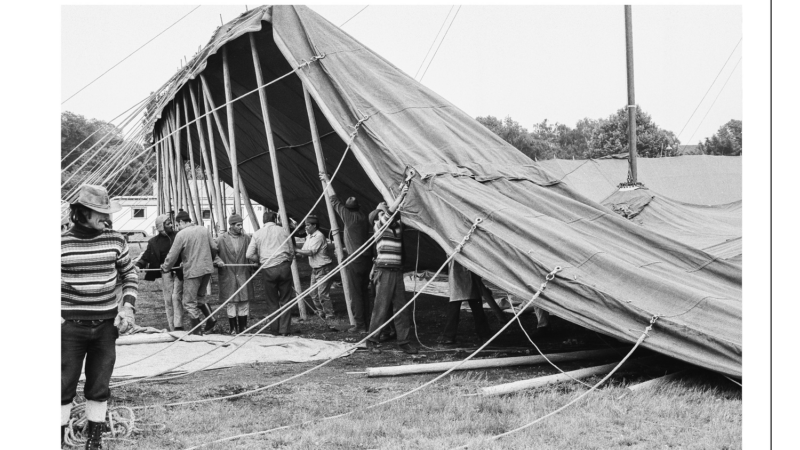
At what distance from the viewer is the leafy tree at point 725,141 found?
4078 cm

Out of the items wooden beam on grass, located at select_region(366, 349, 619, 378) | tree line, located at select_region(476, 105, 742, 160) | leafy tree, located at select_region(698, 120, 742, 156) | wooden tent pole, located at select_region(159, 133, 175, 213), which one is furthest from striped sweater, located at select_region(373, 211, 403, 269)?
leafy tree, located at select_region(698, 120, 742, 156)

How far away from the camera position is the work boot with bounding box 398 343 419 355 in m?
7.42

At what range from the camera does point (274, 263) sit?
885 centimetres

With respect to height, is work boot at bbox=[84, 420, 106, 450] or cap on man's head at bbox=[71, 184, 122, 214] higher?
cap on man's head at bbox=[71, 184, 122, 214]

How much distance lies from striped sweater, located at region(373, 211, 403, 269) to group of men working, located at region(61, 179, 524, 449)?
1 cm

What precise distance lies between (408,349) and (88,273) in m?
3.79

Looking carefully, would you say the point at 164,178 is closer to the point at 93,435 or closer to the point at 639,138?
the point at 93,435

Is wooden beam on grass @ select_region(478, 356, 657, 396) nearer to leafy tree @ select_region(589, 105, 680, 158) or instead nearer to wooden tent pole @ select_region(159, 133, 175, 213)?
wooden tent pole @ select_region(159, 133, 175, 213)

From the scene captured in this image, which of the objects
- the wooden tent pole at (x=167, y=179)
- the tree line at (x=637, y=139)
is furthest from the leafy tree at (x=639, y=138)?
the wooden tent pole at (x=167, y=179)

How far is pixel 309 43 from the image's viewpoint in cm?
836

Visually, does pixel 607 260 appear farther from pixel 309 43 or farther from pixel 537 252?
pixel 309 43

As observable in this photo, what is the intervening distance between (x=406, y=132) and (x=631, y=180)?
7.36 meters

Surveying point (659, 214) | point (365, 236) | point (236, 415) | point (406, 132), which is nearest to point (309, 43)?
point (406, 132)

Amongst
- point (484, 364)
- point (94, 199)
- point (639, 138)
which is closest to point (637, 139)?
point (639, 138)
